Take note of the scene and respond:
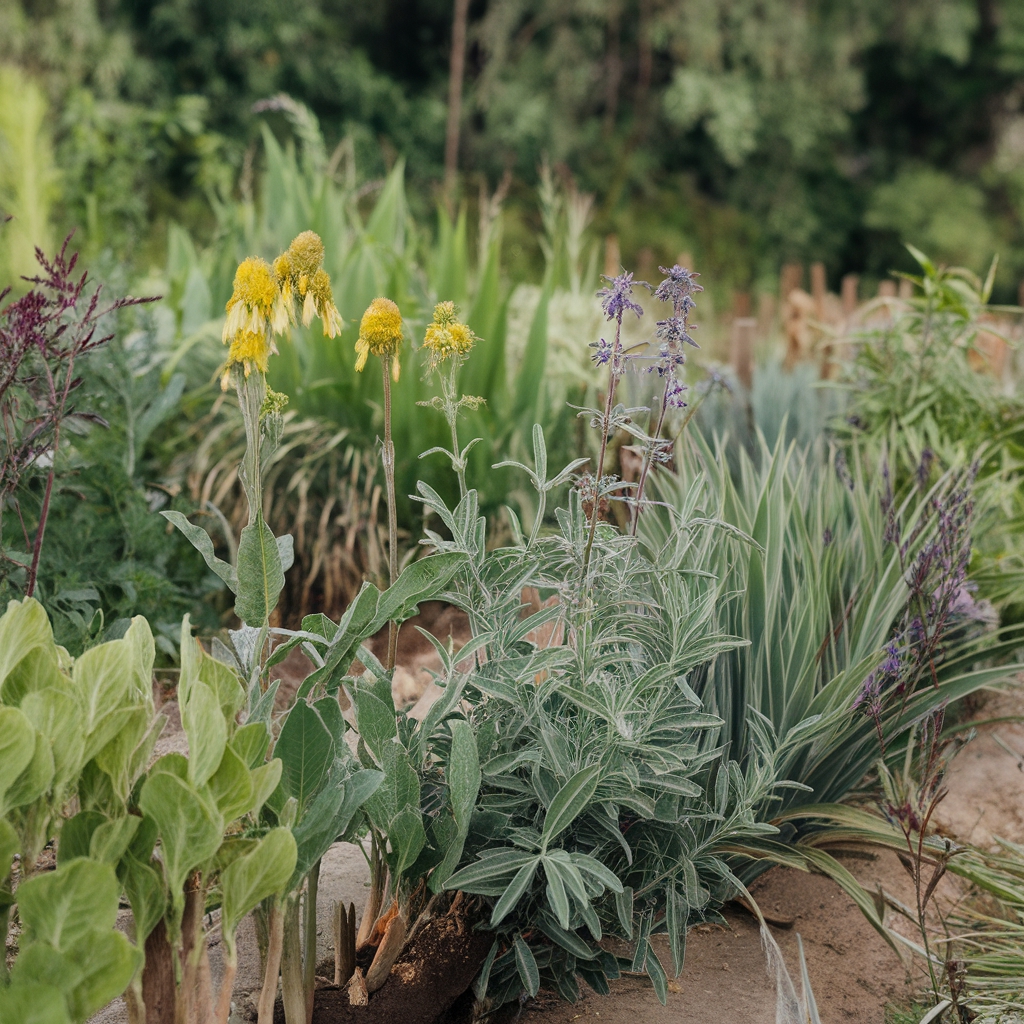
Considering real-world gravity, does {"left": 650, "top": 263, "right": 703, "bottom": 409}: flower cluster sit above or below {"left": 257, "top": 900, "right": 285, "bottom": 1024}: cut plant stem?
above

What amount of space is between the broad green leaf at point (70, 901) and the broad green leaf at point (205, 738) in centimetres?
14

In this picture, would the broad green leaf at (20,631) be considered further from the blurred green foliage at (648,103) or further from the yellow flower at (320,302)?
the blurred green foliage at (648,103)

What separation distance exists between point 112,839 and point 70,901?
93 mm

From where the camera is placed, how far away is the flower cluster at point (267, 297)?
116cm

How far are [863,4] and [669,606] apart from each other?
13.0 metres

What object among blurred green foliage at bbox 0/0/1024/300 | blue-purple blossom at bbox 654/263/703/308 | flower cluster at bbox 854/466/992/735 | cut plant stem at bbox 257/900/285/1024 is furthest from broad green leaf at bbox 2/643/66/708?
blurred green foliage at bbox 0/0/1024/300

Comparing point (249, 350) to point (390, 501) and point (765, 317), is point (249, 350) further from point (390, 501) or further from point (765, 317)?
point (765, 317)

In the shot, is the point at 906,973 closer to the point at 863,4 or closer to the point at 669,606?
the point at 669,606

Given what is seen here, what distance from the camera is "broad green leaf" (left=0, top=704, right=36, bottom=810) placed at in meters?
0.94

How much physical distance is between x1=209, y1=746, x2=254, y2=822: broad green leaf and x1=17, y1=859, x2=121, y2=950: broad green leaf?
14cm

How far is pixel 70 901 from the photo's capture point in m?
0.89

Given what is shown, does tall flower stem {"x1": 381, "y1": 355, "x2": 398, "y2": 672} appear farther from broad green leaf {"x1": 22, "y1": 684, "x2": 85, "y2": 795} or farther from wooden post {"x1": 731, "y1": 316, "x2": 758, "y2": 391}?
wooden post {"x1": 731, "y1": 316, "x2": 758, "y2": 391}

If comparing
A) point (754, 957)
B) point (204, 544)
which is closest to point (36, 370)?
point (204, 544)

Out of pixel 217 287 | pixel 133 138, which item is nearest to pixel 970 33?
pixel 133 138
